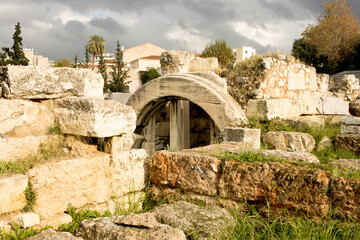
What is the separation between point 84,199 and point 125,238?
1.01 metres

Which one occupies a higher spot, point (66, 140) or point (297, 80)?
point (297, 80)

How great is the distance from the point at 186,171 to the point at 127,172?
2.14 ft

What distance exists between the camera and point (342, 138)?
5.97 meters

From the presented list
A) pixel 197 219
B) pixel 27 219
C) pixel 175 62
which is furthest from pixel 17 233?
pixel 175 62

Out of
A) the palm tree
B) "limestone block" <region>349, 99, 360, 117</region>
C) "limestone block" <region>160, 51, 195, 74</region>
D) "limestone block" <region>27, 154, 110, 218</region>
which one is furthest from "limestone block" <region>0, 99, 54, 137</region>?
the palm tree

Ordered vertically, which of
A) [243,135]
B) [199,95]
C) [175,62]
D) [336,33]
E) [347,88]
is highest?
[336,33]

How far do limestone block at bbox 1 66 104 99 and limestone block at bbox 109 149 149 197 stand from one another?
0.86 m

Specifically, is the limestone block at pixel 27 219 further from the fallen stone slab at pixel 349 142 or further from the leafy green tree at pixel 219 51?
the leafy green tree at pixel 219 51

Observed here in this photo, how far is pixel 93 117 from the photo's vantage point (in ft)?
10.6

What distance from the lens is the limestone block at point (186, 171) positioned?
3301mm

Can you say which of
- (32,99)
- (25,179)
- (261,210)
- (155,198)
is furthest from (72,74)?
(261,210)

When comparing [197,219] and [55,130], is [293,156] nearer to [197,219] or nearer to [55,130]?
[197,219]

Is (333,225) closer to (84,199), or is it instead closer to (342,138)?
(84,199)

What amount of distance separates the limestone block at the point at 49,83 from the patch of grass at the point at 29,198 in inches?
42.4
